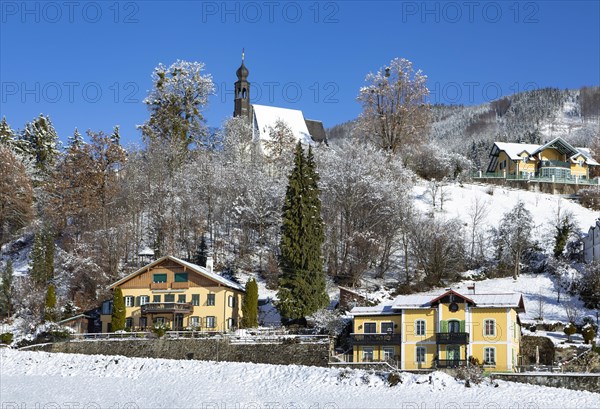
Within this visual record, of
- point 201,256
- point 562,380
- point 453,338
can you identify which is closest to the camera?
point 562,380

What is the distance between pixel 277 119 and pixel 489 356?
53.2 m

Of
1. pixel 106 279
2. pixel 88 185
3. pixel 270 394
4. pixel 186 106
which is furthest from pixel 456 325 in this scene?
pixel 186 106

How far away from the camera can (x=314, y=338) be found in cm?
4734

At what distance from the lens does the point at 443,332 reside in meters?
47.4

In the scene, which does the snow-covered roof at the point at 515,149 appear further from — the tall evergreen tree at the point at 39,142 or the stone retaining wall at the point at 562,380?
the stone retaining wall at the point at 562,380

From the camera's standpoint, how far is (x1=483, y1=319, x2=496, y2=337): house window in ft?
154

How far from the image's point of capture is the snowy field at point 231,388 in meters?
39.9

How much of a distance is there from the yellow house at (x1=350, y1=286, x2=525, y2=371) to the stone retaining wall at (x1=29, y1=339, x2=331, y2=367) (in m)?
3.21

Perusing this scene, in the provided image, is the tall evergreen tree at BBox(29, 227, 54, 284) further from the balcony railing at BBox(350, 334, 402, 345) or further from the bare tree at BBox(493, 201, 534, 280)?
the bare tree at BBox(493, 201, 534, 280)

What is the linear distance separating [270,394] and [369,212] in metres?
28.7

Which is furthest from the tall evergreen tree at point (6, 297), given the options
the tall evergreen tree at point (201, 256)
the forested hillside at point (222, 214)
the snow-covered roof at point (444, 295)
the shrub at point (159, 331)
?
the snow-covered roof at point (444, 295)

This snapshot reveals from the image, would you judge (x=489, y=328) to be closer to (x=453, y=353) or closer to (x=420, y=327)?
(x=453, y=353)

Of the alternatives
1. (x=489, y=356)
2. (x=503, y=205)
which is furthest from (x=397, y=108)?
(x=489, y=356)

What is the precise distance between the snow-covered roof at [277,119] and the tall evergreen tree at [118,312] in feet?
129
